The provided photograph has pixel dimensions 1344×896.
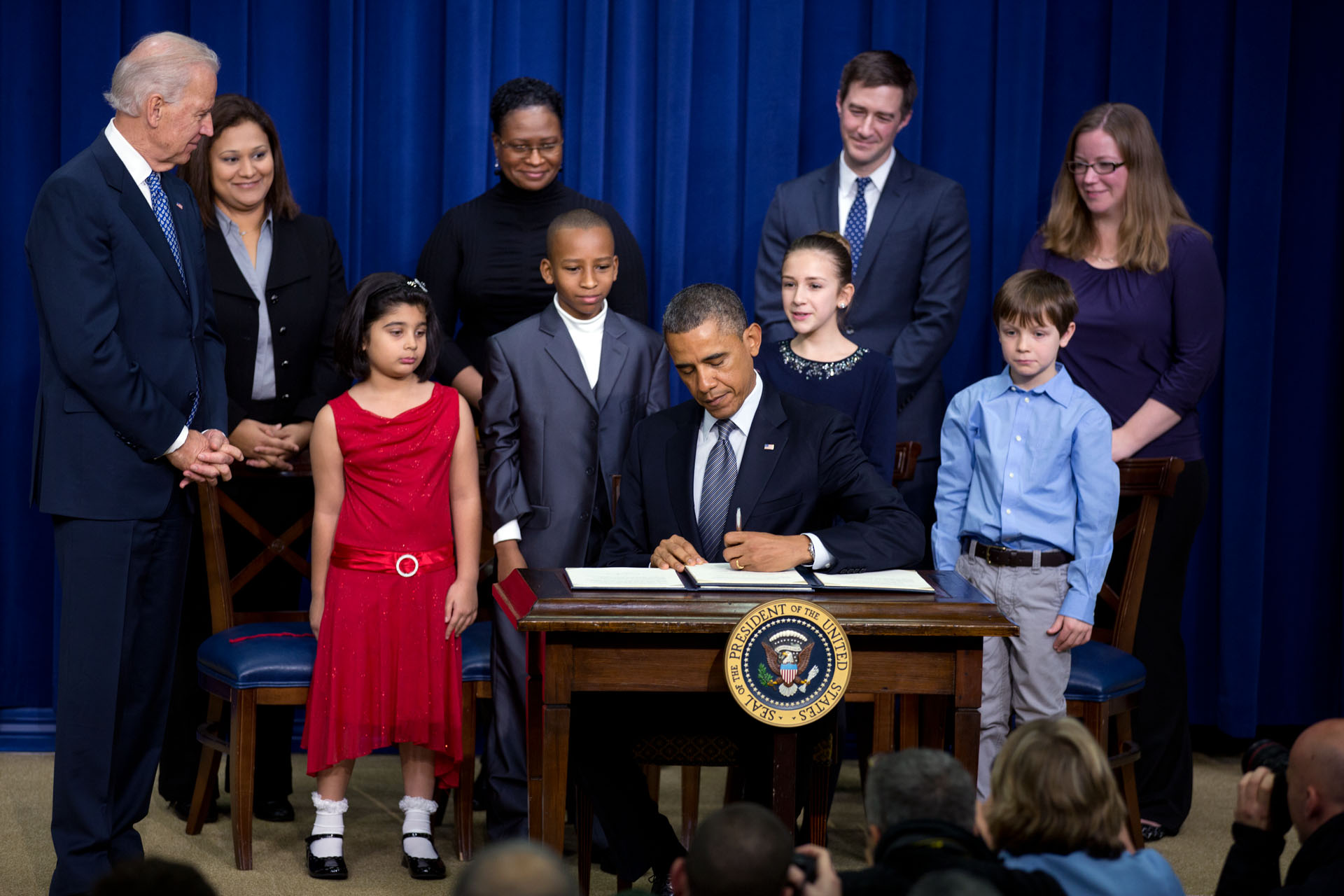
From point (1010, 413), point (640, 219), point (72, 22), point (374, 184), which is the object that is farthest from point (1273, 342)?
point (72, 22)

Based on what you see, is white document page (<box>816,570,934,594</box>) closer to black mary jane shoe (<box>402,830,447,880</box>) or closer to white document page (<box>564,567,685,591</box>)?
white document page (<box>564,567,685,591</box>)

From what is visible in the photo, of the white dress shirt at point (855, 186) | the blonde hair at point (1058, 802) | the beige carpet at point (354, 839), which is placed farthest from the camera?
the white dress shirt at point (855, 186)

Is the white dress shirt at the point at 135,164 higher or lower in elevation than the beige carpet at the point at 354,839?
higher

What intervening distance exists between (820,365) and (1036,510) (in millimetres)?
675

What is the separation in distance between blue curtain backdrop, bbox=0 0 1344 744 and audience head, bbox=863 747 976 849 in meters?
3.03

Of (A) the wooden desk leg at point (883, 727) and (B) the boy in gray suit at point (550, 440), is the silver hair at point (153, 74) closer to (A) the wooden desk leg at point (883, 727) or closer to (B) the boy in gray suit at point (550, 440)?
(B) the boy in gray suit at point (550, 440)

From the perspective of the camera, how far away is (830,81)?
481 centimetres

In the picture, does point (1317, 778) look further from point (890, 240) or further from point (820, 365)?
point (890, 240)

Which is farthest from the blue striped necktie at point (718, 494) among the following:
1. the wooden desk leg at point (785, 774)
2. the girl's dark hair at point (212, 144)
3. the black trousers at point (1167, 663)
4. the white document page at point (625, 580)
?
the girl's dark hair at point (212, 144)

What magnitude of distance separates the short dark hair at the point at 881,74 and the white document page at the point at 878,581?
1865 mm

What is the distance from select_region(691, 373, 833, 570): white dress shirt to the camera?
317 cm

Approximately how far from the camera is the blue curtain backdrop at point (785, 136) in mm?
4684

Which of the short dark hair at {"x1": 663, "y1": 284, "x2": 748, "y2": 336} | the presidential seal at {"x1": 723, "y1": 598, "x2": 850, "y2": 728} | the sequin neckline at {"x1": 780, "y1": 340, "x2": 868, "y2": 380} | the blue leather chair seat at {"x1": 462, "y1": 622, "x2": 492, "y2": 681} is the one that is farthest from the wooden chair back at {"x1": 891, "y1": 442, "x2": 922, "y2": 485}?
the presidential seal at {"x1": 723, "y1": 598, "x2": 850, "y2": 728}

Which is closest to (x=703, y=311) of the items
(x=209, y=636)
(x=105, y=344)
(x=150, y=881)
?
(x=105, y=344)
